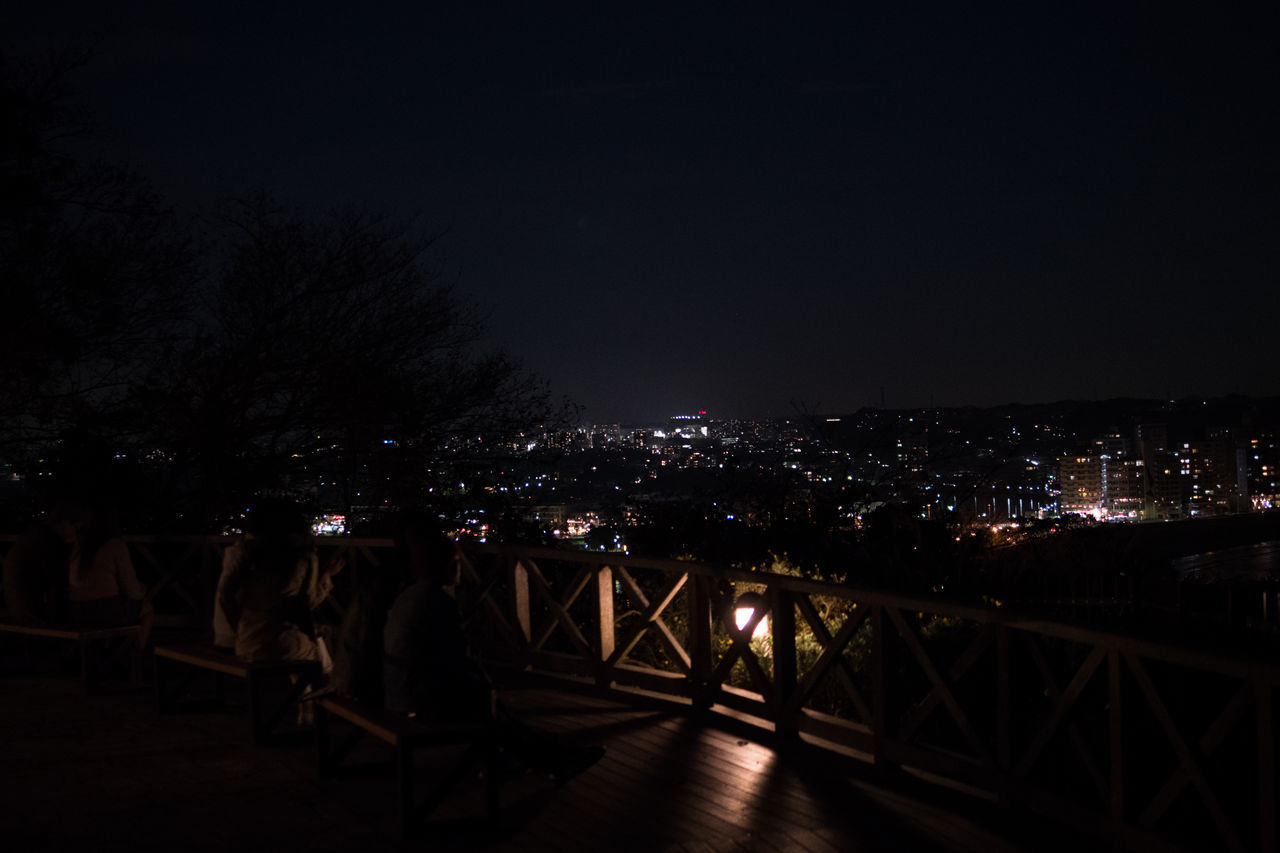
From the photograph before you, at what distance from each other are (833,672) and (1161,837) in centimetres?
337

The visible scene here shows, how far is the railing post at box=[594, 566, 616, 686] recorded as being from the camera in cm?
793

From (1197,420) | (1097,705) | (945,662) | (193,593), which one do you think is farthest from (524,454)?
(1197,420)

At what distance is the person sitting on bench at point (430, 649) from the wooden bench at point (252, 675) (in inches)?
67.5

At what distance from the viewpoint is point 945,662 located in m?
9.20

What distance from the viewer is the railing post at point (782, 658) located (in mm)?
6461

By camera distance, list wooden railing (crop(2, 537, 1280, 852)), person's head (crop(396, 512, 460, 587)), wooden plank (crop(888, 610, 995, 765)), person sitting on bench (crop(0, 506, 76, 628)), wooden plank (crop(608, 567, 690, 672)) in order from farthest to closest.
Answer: person sitting on bench (crop(0, 506, 76, 628))
wooden plank (crop(608, 567, 690, 672))
wooden plank (crop(888, 610, 995, 765))
person's head (crop(396, 512, 460, 587))
wooden railing (crop(2, 537, 1280, 852))

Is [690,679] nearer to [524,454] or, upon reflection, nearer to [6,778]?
[6,778]

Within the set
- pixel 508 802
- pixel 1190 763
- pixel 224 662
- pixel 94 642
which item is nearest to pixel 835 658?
pixel 508 802

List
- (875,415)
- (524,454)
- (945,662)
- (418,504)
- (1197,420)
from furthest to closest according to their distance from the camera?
(1197,420) → (875,415) → (524,454) → (418,504) → (945,662)

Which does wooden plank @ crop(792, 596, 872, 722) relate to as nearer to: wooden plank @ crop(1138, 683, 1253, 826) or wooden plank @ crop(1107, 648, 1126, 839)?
wooden plank @ crop(1107, 648, 1126, 839)

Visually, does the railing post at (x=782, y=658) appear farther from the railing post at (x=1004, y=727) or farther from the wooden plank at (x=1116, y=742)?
the wooden plank at (x=1116, y=742)

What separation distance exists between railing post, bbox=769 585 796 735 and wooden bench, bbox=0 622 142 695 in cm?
482

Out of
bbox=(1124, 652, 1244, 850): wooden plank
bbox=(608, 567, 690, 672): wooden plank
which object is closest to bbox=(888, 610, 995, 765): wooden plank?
bbox=(1124, 652, 1244, 850): wooden plank

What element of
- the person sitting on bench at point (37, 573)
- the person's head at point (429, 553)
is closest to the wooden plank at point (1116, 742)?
the person's head at point (429, 553)
